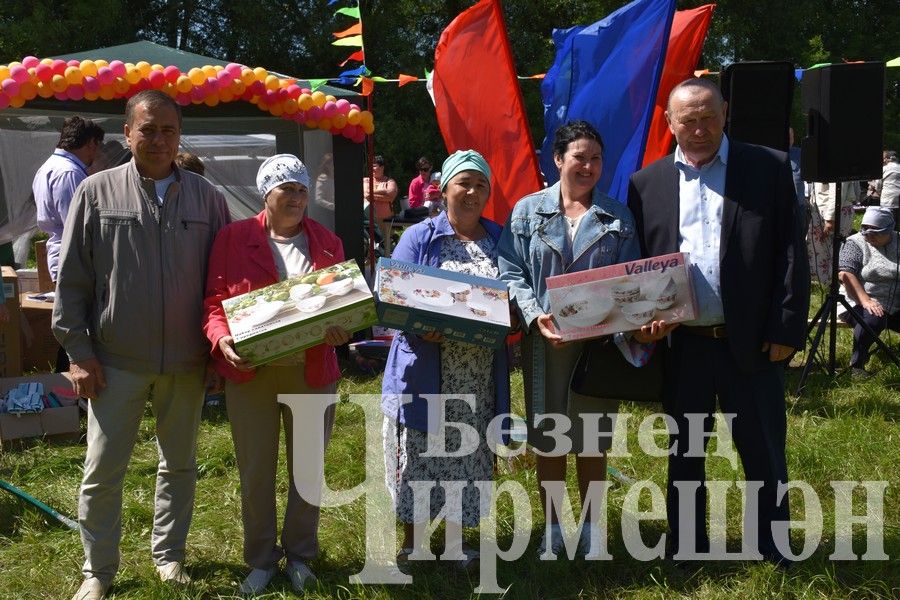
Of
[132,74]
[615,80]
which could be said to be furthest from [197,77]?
[615,80]

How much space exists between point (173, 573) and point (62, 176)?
3.93 m

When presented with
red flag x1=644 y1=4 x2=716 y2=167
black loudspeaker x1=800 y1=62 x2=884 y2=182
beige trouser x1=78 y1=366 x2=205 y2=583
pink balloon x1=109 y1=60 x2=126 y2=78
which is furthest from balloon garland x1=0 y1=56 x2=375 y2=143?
beige trouser x1=78 y1=366 x2=205 y2=583

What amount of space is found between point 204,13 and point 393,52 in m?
4.92

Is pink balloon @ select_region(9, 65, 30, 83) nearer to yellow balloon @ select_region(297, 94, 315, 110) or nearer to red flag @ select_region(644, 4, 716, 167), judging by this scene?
yellow balloon @ select_region(297, 94, 315, 110)

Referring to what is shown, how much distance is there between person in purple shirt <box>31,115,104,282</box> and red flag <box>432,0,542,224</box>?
8.86ft

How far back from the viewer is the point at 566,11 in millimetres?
23125

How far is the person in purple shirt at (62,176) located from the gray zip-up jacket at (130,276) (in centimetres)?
354

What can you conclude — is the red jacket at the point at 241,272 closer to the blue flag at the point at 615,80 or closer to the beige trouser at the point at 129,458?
the beige trouser at the point at 129,458

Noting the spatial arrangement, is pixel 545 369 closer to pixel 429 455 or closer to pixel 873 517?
pixel 429 455

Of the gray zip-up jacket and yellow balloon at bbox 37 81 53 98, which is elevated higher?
yellow balloon at bbox 37 81 53 98

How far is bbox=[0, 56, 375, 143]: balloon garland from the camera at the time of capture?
705 centimetres

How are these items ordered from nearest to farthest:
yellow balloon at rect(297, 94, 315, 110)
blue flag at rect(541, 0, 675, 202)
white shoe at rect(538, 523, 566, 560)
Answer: white shoe at rect(538, 523, 566, 560) < blue flag at rect(541, 0, 675, 202) < yellow balloon at rect(297, 94, 315, 110)

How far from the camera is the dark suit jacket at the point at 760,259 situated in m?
3.36

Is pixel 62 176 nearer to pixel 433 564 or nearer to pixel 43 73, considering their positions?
pixel 43 73
